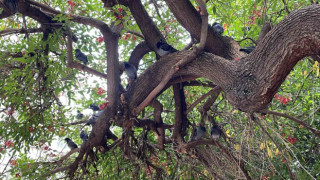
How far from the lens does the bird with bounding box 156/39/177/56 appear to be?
3.07 meters

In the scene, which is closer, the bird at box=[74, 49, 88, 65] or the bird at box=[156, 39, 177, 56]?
the bird at box=[156, 39, 177, 56]

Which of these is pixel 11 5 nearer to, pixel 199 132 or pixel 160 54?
pixel 160 54

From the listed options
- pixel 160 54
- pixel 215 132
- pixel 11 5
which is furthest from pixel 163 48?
pixel 11 5

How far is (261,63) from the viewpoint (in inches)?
84.8

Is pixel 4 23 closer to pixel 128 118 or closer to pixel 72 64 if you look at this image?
pixel 72 64

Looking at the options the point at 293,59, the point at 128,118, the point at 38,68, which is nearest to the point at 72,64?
the point at 38,68

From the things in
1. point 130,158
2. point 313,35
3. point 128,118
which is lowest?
point 130,158

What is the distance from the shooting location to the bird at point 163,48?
307 cm

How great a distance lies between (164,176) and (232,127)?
1.14m

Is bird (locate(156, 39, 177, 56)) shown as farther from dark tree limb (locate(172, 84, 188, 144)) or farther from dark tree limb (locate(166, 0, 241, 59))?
dark tree limb (locate(172, 84, 188, 144))

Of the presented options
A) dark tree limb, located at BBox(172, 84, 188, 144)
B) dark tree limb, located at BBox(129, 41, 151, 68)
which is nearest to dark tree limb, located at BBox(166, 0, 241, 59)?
dark tree limb, located at BBox(172, 84, 188, 144)

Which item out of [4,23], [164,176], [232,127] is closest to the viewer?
[164,176]

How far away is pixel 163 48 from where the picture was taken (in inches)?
123

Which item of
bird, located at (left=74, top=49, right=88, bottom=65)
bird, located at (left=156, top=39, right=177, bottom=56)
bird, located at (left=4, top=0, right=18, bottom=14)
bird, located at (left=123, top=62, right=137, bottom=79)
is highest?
bird, located at (left=4, top=0, right=18, bottom=14)
